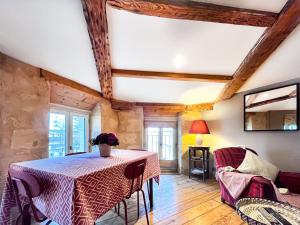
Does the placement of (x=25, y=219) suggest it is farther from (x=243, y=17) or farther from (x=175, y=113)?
(x=175, y=113)

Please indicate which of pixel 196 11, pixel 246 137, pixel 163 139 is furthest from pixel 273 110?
pixel 163 139

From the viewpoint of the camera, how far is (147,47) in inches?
102

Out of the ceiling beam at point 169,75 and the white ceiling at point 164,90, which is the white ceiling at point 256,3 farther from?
the white ceiling at point 164,90

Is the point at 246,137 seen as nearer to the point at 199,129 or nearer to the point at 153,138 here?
the point at 199,129

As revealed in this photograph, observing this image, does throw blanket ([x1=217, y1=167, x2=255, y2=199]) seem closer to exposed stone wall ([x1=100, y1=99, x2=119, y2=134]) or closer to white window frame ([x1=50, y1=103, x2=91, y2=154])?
exposed stone wall ([x1=100, y1=99, x2=119, y2=134])

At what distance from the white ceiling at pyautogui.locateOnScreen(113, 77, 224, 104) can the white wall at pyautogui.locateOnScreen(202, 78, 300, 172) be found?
16.7 inches

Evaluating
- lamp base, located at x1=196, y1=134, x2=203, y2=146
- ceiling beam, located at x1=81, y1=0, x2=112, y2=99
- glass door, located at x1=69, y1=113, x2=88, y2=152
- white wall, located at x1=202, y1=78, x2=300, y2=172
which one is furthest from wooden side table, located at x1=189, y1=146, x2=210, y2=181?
ceiling beam, located at x1=81, y1=0, x2=112, y2=99

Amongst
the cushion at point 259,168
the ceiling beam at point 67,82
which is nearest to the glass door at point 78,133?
the ceiling beam at point 67,82

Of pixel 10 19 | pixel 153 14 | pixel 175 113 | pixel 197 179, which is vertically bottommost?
pixel 197 179

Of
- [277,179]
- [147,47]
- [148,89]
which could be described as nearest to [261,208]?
[277,179]

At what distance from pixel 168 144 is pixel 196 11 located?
13.2ft

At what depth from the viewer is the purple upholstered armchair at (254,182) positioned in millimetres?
2316

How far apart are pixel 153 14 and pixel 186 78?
159cm

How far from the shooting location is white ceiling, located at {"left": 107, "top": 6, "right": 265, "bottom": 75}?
7.02 ft
